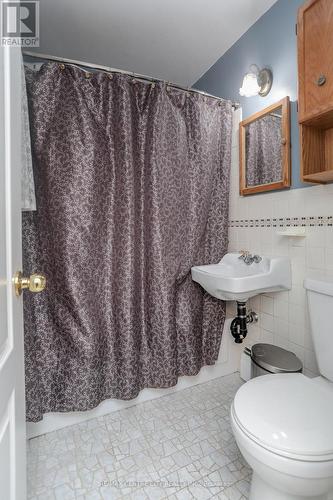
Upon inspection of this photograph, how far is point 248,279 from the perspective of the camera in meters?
1.40

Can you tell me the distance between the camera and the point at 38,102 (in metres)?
1.31

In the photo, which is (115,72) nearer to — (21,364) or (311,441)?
(21,364)

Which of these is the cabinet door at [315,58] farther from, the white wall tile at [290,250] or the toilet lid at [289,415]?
the toilet lid at [289,415]

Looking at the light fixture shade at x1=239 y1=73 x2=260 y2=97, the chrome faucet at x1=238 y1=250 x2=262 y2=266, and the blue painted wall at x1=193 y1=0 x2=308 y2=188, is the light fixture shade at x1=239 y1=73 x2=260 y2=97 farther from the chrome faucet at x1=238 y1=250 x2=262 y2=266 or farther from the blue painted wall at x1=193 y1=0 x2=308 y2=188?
the chrome faucet at x1=238 y1=250 x2=262 y2=266

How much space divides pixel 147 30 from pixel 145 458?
8.17 feet

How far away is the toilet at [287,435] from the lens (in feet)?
2.54

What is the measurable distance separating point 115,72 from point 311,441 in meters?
1.84

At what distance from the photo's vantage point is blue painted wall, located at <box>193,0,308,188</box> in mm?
1462

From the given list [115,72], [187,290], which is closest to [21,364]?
[187,290]

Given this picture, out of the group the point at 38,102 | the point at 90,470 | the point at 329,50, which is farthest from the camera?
the point at 38,102

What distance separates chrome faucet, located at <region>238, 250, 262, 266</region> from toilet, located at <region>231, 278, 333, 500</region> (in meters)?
0.53

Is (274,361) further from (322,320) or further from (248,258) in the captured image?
(248,258)

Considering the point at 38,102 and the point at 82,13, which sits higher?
the point at 82,13

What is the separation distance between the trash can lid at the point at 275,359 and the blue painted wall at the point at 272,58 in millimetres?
921
